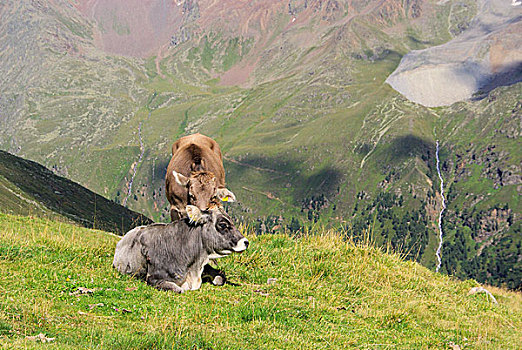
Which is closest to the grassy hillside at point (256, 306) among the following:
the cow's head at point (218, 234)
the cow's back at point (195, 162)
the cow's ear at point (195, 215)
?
the cow's head at point (218, 234)

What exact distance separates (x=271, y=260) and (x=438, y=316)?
569 cm

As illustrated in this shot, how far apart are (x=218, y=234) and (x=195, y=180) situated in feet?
13.2

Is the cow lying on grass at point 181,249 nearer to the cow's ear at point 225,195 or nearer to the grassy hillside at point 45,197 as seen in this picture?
the cow's ear at point 225,195

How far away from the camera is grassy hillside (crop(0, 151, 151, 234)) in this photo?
185 ft

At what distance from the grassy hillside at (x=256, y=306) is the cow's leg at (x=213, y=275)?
287 millimetres

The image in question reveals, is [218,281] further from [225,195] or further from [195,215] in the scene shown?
[225,195]

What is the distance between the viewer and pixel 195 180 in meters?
16.6

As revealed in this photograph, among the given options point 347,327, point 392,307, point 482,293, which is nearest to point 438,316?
point 392,307

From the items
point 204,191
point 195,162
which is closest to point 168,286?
point 204,191

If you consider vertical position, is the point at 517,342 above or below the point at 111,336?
below

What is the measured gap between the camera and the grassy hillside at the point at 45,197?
2215 inches

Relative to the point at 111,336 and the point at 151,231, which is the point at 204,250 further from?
the point at 111,336

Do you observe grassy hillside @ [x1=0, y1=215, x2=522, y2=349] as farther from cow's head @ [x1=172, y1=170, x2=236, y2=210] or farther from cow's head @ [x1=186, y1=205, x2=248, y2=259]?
cow's head @ [x1=172, y1=170, x2=236, y2=210]

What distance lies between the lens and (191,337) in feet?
26.3
